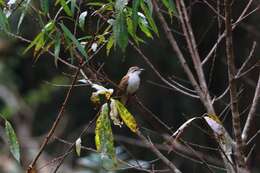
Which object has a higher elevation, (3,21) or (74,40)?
(3,21)

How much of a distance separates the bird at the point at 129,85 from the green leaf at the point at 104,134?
981 mm

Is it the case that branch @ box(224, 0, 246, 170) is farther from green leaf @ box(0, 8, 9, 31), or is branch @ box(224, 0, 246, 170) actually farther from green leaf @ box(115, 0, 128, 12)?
green leaf @ box(0, 8, 9, 31)

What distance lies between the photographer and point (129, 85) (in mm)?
3861

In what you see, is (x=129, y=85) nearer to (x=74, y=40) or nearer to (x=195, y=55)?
(x=195, y=55)

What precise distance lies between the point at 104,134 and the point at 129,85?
1.29 m

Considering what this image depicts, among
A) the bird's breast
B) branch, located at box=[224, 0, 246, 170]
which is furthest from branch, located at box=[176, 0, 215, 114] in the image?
the bird's breast

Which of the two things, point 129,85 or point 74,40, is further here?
point 129,85

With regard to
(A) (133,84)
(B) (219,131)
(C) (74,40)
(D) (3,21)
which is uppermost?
(D) (3,21)

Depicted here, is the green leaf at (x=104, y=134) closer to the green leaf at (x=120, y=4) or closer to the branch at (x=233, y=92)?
the green leaf at (x=120, y=4)

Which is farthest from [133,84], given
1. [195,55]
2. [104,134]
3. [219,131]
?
[219,131]

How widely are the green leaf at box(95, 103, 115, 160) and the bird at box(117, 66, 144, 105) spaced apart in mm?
981

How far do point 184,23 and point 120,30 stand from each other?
2.96 ft

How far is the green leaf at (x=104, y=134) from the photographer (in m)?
2.56

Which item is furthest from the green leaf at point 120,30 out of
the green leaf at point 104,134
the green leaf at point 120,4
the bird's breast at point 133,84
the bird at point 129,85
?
the bird's breast at point 133,84
